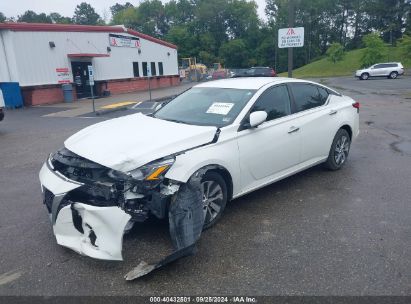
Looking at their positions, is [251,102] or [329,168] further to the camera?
[329,168]

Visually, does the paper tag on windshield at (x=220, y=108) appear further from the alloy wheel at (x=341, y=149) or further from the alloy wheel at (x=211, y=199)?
the alloy wheel at (x=341, y=149)

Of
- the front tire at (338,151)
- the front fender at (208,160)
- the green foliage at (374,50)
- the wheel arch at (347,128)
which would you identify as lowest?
the front tire at (338,151)

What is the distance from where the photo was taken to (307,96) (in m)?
5.33

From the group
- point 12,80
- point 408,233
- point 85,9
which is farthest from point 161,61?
point 85,9

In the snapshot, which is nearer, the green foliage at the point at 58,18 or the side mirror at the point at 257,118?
the side mirror at the point at 257,118

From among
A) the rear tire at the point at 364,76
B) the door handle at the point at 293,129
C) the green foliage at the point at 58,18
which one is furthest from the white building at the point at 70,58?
the green foliage at the point at 58,18

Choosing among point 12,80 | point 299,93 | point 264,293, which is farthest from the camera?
point 12,80

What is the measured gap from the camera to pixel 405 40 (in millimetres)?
32938

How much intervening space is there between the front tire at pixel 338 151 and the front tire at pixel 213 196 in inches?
96.8

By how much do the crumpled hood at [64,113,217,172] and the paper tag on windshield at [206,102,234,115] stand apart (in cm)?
45

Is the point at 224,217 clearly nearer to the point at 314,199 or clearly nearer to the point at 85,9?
the point at 314,199

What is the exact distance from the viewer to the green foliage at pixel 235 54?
81.9m

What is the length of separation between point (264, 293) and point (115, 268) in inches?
53.7

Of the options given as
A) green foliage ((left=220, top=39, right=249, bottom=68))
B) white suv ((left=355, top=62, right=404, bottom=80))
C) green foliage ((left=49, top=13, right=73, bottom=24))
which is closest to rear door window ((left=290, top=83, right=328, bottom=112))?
white suv ((left=355, top=62, right=404, bottom=80))
